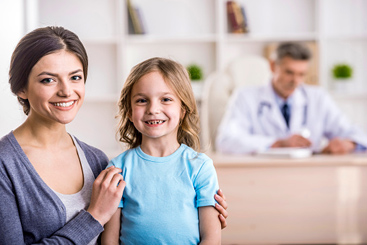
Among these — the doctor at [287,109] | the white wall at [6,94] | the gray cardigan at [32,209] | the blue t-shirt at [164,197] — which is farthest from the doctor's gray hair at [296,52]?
the gray cardigan at [32,209]

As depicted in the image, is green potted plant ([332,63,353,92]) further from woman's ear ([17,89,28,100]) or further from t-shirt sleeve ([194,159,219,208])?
woman's ear ([17,89,28,100])

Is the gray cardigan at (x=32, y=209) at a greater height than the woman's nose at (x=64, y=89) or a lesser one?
lesser

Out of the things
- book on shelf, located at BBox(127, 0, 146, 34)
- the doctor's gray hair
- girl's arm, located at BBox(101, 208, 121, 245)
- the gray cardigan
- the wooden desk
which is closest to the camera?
the gray cardigan

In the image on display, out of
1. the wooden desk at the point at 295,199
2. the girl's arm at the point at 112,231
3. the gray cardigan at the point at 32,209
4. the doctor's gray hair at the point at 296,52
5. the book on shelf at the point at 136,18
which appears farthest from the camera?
the book on shelf at the point at 136,18

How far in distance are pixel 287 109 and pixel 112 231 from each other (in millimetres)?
2217

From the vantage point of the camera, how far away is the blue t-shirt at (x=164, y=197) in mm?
1041

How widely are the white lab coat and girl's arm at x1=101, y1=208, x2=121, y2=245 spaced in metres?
1.94

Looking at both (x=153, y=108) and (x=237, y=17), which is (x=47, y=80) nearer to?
(x=153, y=108)

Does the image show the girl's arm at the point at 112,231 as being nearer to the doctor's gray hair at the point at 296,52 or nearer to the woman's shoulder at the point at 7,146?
the woman's shoulder at the point at 7,146

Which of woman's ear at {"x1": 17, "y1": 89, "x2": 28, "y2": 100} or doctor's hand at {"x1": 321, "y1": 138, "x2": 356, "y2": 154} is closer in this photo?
woman's ear at {"x1": 17, "y1": 89, "x2": 28, "y2": 100}

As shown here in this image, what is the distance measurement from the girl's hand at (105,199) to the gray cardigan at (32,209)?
0.05 feet

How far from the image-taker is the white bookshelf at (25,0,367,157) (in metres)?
4.39

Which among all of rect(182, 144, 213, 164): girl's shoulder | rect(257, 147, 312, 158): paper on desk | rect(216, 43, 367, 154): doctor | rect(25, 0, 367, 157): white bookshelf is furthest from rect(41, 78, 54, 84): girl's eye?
rect(25, 0, 367, 157): white bookshelf

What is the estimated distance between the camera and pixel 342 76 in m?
4.25
